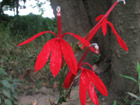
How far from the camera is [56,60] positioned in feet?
1.44

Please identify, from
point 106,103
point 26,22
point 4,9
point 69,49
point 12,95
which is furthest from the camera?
point 4,9

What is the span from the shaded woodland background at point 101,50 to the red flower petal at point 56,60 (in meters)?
0.23

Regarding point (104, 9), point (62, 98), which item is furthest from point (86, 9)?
point (62, 98)

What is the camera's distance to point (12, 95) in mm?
1797

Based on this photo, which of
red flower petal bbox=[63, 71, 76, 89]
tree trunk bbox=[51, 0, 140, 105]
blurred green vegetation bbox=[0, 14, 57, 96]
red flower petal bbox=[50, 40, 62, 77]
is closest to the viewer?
red flower petal bbox=[50, 40, 62, 77]

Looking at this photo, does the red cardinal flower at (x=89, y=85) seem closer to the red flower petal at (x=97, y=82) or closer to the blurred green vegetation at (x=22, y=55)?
the red flower petal at (x=97, y=82)

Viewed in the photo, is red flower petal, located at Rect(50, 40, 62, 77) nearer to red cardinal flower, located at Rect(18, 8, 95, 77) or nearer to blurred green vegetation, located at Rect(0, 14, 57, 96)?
red cardinal flower, located at Rect(18, 8, 95, 77)

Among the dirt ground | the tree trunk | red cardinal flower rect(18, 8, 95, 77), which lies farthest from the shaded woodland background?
red cardinal flower rect(18, 8, 95, 77)

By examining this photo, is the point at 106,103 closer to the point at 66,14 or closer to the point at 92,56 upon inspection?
the point at 92,56

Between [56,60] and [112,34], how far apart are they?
1144 millimetres

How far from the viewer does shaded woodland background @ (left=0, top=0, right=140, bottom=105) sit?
1278 millimetres

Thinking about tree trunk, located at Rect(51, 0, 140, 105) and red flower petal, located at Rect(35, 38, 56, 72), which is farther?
tree trunk, located at Rect(51, 0, 140, 105)

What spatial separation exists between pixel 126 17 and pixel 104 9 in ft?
2.18

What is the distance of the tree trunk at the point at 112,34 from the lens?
1.26 m
